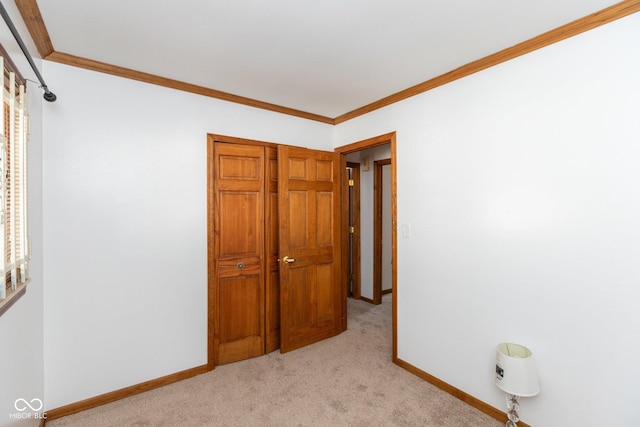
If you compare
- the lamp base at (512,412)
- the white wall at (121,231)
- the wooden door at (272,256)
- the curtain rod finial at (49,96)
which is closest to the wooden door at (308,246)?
the wooden door at (272,256)

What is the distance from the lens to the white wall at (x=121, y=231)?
210cm

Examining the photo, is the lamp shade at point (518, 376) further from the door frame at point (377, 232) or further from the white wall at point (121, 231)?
the door frame at point (377, 232)

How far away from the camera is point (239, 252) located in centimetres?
288

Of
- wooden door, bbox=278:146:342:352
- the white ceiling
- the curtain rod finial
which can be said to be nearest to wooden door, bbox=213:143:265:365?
wooden door, bbox=278:146:342:352

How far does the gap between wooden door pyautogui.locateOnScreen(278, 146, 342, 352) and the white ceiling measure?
909 mm

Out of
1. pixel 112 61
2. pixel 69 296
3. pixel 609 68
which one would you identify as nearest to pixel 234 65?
pixel 112 61

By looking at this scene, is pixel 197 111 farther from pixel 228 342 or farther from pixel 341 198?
pixel 228 342

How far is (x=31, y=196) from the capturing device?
1826 millimetres

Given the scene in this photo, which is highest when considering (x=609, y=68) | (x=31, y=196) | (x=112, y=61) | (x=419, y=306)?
(x=112, y=61)

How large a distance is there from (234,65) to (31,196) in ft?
5.10

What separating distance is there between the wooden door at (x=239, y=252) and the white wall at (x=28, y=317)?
117 cm

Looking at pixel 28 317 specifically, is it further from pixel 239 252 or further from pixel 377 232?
pixel 377 232

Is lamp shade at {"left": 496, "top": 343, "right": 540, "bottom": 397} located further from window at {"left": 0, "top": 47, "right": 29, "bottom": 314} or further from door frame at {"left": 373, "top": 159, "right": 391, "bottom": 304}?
door frame at {"left": 373, "top": 159, "right": 391, "bottom": 304}

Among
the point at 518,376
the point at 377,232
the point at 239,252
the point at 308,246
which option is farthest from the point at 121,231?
the point at 377,232
